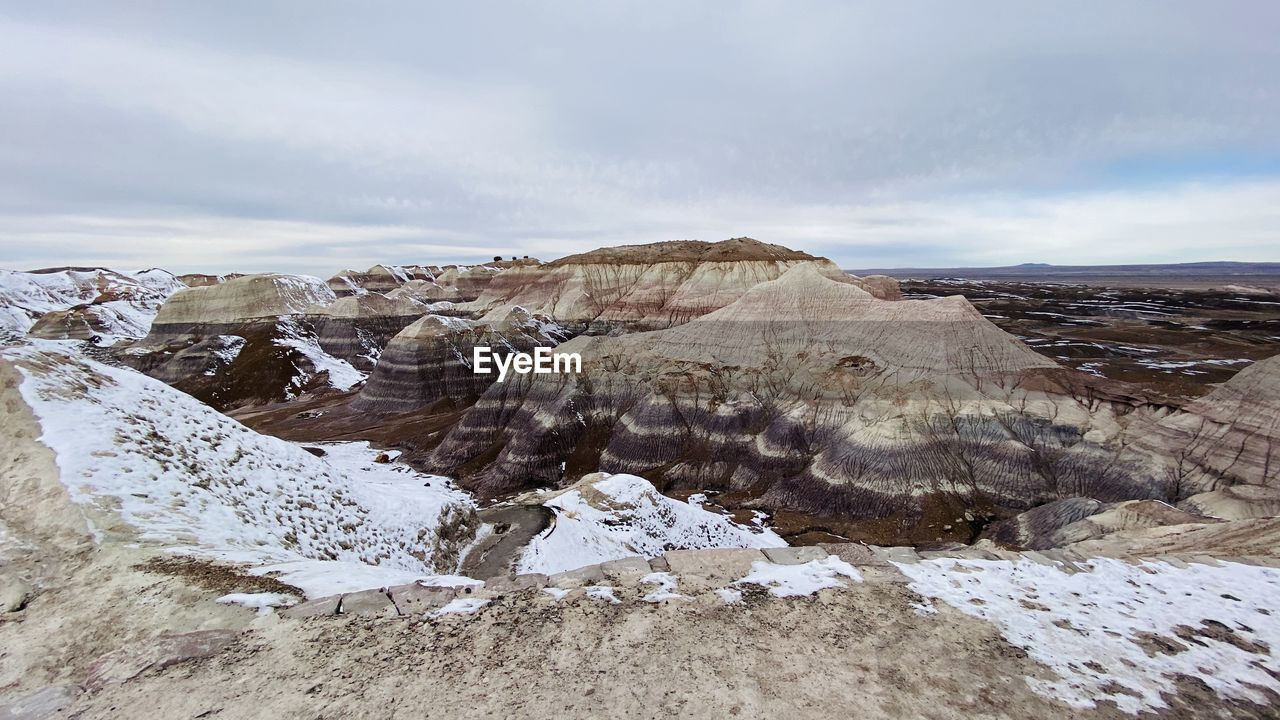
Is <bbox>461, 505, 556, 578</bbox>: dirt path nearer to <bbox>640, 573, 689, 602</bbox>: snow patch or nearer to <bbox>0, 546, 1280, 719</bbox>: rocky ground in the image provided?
<bbox>640, 573, 689, 602</bbox>: snow patch

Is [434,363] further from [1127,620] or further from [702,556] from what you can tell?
[1127,620]

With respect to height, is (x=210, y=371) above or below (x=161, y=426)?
below

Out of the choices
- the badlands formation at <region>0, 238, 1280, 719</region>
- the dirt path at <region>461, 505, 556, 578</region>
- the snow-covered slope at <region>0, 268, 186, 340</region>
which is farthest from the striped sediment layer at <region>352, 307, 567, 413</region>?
the snow-covered slope at <region>0, 268, 186, 340</region>

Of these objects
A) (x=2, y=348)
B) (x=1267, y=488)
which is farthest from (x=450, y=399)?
(x=1267, y=488)

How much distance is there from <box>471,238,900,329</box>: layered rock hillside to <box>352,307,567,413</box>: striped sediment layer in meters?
7.15

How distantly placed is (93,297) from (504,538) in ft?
365

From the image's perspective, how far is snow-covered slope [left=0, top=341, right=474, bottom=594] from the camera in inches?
291

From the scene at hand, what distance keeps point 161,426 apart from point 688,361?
23.4 metres

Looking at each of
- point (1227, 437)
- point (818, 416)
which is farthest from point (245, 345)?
point (1227, 437)

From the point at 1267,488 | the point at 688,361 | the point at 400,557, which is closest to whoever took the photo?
the point at 400,557

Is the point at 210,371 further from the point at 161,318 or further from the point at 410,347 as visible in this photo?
the point at 410,347

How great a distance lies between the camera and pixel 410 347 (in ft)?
138

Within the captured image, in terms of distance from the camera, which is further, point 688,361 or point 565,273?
point 565,273

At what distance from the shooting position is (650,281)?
54.8 m
